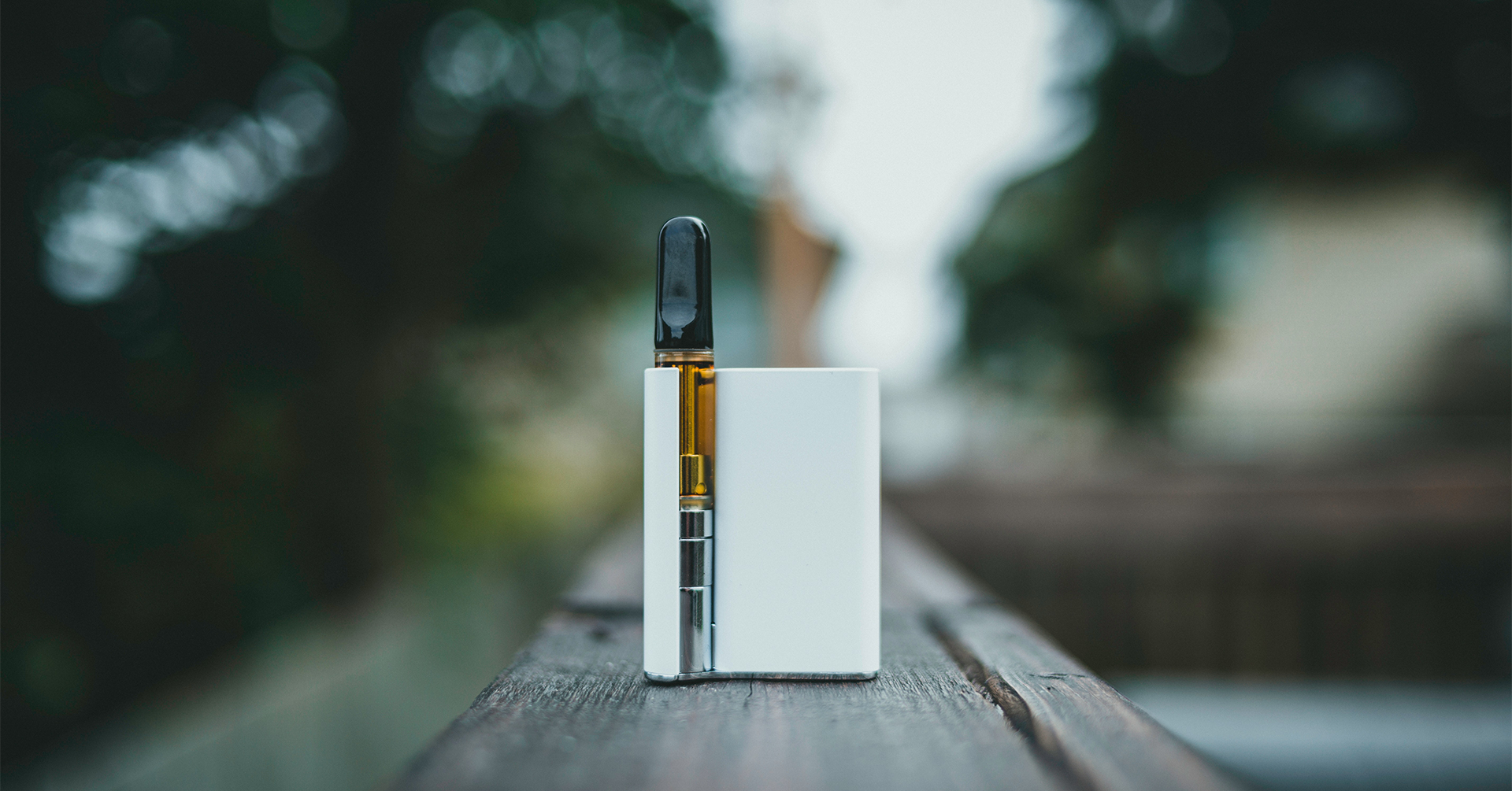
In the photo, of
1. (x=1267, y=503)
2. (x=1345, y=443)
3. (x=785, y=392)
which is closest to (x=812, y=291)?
(x=1267, y=503)

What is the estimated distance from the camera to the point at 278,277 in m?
2.32

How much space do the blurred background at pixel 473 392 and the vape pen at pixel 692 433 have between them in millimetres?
1789

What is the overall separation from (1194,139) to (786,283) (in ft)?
Answer: 9.27

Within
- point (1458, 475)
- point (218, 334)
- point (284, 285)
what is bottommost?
point (1458, 475)

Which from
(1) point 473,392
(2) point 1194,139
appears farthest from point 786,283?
(2) point 1194,139

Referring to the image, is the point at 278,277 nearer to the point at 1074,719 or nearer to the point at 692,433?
the point at 692,433

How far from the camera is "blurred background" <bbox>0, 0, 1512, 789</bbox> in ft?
6.34

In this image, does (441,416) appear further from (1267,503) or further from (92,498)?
(1267,503)

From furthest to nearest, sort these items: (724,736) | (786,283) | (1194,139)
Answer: (1194,139) → (786,283) → (724,736)

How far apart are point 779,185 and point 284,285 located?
4.90ft

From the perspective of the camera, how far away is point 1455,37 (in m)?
3.59

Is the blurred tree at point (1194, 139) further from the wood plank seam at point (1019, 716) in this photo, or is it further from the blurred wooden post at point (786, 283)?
the wood plank seam at point (1019, 716)

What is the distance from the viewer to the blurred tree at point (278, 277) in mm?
1878

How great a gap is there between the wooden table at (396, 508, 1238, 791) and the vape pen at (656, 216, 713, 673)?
4 centimetres
